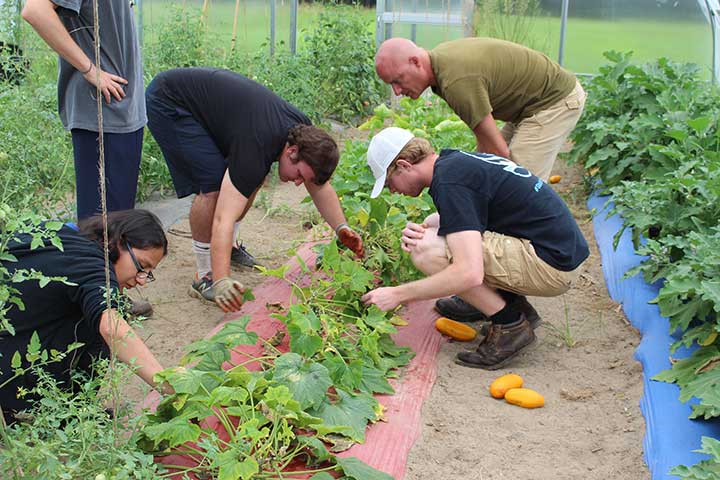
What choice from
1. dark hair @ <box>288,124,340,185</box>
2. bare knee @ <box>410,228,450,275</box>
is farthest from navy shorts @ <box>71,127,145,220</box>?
bare knee @ <box>410,228,450,275</box>

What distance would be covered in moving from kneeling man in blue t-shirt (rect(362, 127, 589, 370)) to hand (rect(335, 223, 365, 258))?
357mm

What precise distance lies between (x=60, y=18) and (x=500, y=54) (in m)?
2.39

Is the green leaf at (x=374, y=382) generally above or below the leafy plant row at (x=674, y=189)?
below

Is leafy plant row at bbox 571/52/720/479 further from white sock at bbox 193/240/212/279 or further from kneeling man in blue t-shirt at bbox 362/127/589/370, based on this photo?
white sock at bbox 193/240/212/279

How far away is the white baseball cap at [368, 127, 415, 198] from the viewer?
376 centimetres

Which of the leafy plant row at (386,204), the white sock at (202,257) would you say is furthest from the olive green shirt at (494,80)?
the white sock at (202,257)

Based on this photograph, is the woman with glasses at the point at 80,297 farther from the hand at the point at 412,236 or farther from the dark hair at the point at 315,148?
the hand at the point at 412,236

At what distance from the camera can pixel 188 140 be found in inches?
172

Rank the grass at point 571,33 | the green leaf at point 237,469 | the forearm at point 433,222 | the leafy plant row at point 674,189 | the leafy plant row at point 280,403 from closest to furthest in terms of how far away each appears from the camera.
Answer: the green leaf at point 237,469
the leafy plant row at point 280,403
the leafy plant row at point 674,189
the forearm at point 433,222
the grass at point 571,33

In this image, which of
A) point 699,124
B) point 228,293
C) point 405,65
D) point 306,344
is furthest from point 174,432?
point 699,124

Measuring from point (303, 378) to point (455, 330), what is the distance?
1.33 m

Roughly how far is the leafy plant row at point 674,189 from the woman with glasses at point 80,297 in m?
1.76

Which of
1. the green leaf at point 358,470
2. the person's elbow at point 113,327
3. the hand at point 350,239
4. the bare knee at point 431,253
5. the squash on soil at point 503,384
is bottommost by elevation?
the squash on soil at point 503,384

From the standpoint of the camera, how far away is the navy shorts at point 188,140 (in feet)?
14.3
